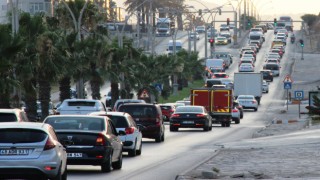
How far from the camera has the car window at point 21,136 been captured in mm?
22422

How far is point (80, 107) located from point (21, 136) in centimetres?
2462

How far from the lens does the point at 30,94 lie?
58.0m

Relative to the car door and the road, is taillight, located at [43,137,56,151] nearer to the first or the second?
the road

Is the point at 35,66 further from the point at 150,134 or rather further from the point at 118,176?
the point at 118,176

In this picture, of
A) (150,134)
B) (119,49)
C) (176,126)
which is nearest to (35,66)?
(176,126)

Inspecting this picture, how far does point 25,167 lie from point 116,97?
5759cm

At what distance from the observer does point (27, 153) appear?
22.5 m

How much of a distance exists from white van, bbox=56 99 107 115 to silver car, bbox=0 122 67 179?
78.2ft

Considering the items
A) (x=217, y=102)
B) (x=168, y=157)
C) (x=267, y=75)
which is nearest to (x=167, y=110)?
(x=217, y=102)

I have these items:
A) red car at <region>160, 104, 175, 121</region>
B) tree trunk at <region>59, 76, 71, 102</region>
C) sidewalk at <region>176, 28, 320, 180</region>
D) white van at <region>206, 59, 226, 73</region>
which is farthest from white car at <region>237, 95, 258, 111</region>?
sidewalk at <region>176, 28, 320, 180</region>

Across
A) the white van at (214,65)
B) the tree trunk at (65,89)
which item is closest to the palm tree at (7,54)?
the tree trunk at (65,89)

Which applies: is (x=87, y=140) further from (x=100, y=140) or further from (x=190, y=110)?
(x=190, y=110)

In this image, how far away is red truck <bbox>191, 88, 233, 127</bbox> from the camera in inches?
2768

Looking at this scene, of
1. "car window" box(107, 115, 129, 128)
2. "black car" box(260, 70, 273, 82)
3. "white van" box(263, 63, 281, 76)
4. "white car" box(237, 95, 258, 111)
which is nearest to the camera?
"car window" box(107, 115, 129, 128)
